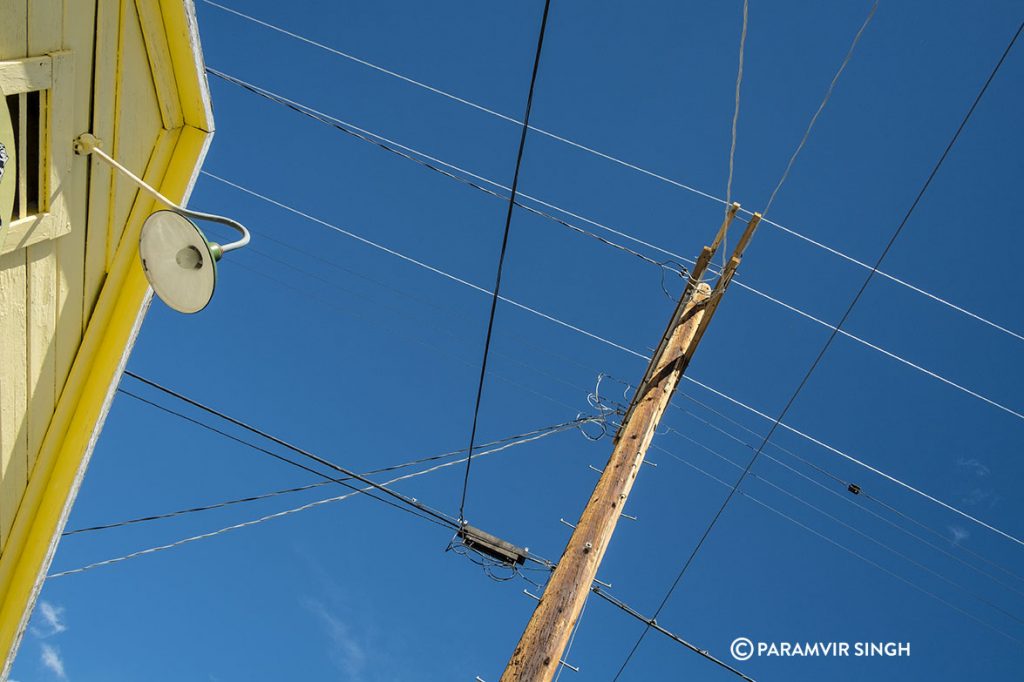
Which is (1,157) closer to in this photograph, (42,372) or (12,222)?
(12,222)

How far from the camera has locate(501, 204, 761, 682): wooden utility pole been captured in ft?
14.8

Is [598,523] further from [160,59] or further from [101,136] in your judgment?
[160,59]

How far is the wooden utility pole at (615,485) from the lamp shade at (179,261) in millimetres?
2758

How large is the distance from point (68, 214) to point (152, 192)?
0.64 meters

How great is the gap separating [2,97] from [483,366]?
425cm

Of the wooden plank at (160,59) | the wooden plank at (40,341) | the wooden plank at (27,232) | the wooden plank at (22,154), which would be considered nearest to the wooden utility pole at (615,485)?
the wooden plank at (40,341)

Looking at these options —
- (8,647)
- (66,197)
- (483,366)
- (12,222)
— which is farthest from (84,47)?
(483,366)

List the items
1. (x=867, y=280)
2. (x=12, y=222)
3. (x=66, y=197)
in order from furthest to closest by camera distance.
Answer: (x=867, y=280) → (x=66, y=197) → (x=12, y=222)

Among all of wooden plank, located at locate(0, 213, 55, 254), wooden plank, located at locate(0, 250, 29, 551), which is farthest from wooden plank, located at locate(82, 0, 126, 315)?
wooden plank, located at locate(0, 250, 29, 551)

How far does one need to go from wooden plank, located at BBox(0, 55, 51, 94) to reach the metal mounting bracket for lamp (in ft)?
2.13

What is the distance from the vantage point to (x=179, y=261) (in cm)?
383

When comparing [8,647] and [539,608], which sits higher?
[539,608]

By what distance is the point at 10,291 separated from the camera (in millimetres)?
3703

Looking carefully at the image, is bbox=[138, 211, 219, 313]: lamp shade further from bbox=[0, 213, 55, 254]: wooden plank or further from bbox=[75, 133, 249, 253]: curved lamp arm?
bbox=[0, 213, 55, 254]: wooden plank
